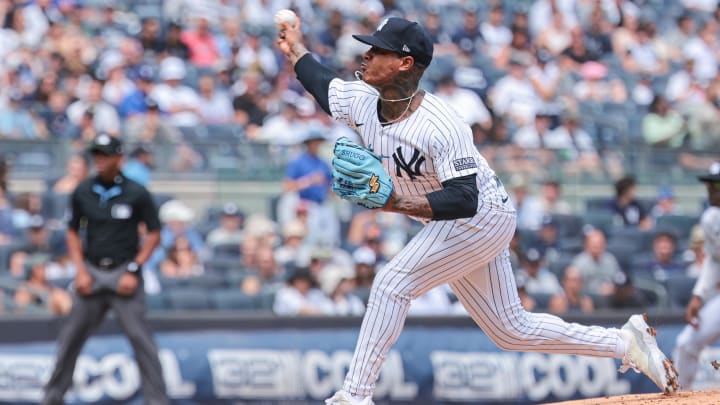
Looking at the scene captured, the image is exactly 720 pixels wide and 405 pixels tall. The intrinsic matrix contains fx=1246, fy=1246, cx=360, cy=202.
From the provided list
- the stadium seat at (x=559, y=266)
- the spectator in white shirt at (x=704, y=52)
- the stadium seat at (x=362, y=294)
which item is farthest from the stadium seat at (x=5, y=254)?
the spectator in white shirt at (x=704, y=52)

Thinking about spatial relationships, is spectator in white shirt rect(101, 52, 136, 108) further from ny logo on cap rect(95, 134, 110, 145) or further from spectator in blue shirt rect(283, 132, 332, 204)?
ny logo on cap rect(95, 134, 110, 145)

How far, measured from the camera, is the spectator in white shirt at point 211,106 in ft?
41.6

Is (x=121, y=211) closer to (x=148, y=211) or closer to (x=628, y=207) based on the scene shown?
(x=148, y=211)

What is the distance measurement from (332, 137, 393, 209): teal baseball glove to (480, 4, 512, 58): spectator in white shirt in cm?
1045

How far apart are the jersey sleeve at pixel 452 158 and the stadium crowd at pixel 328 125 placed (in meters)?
5.04

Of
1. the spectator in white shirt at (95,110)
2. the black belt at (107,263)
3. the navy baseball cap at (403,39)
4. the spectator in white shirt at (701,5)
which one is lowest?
the black belt at (107,263)

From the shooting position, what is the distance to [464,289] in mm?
5609

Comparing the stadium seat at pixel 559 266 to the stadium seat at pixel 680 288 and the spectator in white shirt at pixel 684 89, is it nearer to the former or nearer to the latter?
the stadium seat at pixel 680 288

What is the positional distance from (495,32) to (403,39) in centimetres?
1058

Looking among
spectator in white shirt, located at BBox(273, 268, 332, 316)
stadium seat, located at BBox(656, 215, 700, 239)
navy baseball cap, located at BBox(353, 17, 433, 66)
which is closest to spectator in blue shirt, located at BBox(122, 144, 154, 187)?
spectator in white shirt, located at BBox(273, 268, 332, 316)

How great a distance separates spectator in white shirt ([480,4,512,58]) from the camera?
1538 centimetres

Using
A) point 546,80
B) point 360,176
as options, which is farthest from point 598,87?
point 360,176

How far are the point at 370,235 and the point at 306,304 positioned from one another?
3.57 ft

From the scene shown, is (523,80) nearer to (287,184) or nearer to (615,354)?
(287,184)
